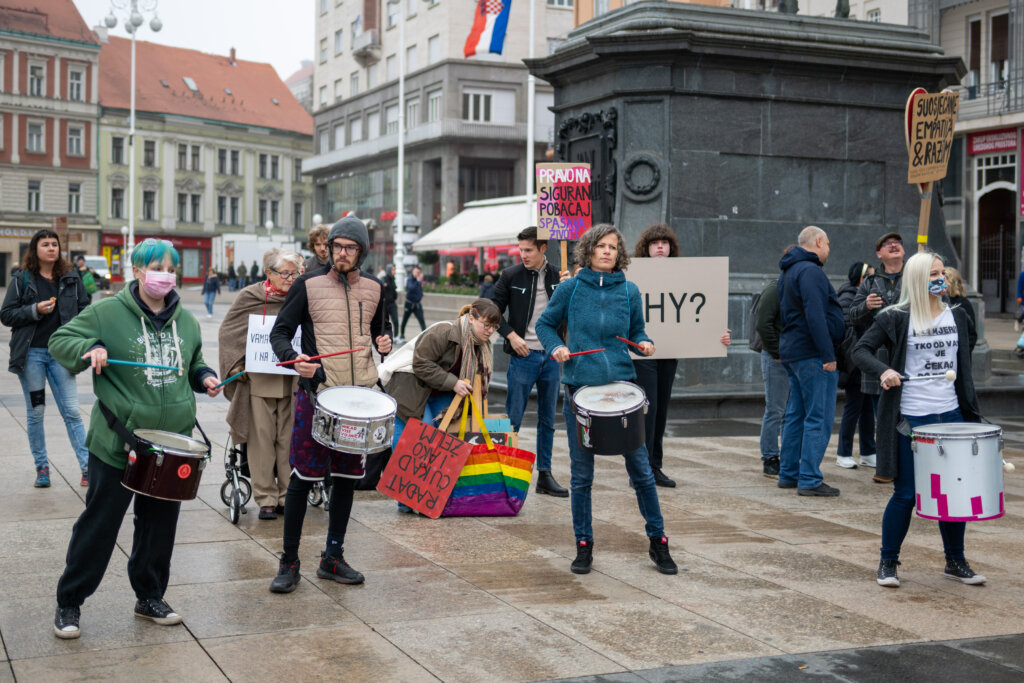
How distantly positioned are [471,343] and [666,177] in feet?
19.1

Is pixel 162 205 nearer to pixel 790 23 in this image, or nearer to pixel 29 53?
pixel 29 53

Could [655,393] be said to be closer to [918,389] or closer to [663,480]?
[663,480]

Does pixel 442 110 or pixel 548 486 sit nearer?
pixel 548 486

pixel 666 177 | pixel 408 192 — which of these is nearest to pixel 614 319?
pixel 666 177

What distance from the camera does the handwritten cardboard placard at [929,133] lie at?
970cm

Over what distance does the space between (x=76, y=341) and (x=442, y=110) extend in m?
56.0

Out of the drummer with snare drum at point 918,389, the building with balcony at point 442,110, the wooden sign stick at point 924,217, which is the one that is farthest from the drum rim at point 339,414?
the building with balcony at point 442,110

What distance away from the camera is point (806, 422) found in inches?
345

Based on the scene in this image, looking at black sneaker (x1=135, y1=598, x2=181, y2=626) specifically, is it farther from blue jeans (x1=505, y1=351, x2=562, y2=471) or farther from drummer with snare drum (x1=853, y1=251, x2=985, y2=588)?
blue jeans (x1=505, y1=351, x2=562, y2=471)

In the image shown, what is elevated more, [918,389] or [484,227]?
[484,227]

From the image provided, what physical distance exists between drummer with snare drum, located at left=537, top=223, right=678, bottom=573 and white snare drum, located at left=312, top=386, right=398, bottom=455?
1.04 meters

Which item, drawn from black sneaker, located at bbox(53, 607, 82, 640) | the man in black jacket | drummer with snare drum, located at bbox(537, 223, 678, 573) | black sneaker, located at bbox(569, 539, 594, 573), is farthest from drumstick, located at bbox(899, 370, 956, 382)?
black sneaker, located at bbox(53, 607, 82, 640)


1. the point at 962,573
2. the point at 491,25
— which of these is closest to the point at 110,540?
the point at 962,573

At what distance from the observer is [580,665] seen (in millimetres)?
4785
